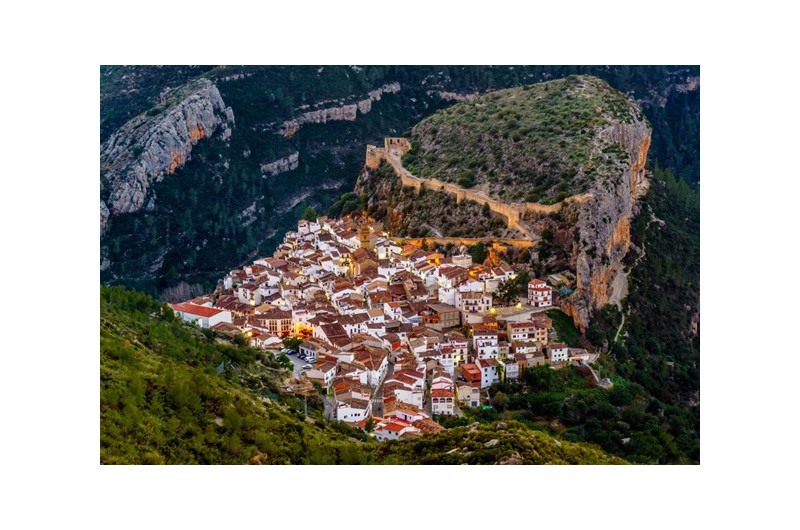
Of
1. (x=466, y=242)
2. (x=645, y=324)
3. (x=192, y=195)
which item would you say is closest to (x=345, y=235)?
(x=466, y=242)

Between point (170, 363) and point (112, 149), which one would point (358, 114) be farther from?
point (170, 363)

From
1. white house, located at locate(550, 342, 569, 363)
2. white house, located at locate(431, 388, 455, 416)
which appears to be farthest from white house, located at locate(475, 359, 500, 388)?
white house, located at locate(431, 388, 455, 416)

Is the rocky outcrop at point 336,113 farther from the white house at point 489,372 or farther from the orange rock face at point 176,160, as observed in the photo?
the white house at point 489,372

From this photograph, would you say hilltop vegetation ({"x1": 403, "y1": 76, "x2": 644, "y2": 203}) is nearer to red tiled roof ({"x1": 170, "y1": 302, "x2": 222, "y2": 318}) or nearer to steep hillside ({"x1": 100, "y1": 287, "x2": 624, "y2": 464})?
red tiled roof ({"x1": 170, "y1": 302, "x2": 222, "y2": 318})

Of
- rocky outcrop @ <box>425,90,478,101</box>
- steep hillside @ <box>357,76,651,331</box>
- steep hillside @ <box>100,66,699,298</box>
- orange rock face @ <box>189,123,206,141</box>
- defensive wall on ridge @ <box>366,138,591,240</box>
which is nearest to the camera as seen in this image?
steep hillside @ <box>357,76,651,331</box>

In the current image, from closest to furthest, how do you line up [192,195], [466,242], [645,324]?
→ [645,324] → [466,242] → [192,195]

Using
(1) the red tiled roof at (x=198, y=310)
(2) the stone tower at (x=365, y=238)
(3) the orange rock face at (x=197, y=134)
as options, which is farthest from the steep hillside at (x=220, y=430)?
(3) the orange rock face at (x=197, y=134)

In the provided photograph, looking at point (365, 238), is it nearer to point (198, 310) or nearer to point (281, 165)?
point (198, 310)
